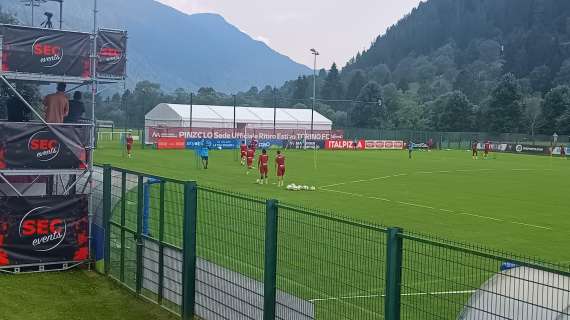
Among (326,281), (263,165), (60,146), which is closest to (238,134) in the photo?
(263,165)

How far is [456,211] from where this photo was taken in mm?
23094

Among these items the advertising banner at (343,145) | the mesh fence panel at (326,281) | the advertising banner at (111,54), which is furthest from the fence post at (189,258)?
A: the advertising banner at (343,145)

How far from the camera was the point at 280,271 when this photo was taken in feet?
37.5

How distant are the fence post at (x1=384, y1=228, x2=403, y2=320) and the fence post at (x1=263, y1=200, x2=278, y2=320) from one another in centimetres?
185

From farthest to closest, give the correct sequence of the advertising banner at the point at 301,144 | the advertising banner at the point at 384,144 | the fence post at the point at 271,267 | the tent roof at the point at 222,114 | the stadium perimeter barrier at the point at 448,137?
the stadium perimeter barrier at the point at 448,137
the advertising banner at the point at 384,144
the tent roof at the point at 222,114
the advertising banner at the point at 301,144
the fence post at the point at 271,267

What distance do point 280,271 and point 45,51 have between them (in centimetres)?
568

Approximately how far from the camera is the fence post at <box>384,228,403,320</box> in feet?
20.7

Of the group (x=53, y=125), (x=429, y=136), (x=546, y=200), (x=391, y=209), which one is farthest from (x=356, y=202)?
(x=429, y=136)

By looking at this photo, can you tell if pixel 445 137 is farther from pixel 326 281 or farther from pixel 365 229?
pixel 326 281

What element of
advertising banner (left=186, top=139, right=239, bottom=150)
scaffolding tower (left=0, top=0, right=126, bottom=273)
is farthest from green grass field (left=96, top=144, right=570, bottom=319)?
advertising banner (left=186, top=139, right=239, bottom=150)

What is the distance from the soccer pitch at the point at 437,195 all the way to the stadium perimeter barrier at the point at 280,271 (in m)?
5.27

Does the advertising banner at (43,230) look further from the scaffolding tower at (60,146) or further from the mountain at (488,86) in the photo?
the mountain at (488,86)

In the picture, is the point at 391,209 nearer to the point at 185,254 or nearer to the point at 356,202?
the point at 356,202

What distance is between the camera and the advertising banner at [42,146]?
39.4ft
